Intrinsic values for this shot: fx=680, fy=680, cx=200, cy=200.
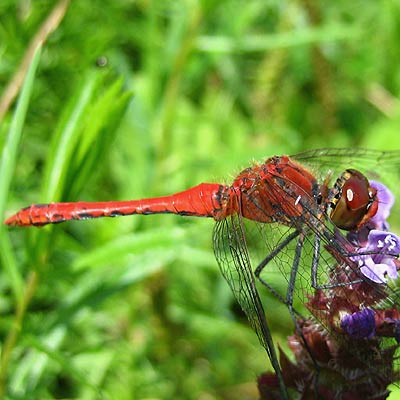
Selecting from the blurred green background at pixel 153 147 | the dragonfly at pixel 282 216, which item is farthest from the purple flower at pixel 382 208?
the blurred green background at pixel 153 147

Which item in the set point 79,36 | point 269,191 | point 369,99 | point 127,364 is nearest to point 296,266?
point 269,191

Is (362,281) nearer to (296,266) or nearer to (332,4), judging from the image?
(296,266)

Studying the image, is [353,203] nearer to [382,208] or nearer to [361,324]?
[382,208]

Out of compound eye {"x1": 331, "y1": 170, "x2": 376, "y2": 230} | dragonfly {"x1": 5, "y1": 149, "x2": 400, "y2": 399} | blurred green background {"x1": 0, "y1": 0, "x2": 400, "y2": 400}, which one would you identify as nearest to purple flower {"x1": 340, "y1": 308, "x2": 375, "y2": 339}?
dragonfly {"x1": 5, "y1": 149, "x2": 400, "y2": 399}

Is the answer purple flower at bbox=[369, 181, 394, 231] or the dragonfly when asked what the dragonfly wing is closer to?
the dragonfly

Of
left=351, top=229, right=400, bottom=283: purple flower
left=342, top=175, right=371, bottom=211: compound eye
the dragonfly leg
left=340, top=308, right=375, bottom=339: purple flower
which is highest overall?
left=342, top=175, right=371, bottom=211: compound eye

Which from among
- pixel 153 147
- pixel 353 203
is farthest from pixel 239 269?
→ pixel 153 147
